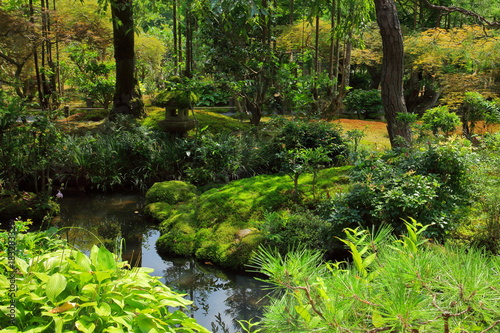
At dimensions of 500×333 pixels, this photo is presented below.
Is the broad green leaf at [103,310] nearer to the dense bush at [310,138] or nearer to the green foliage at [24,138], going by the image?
the green foliage at [24,138]

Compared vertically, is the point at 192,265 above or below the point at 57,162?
below

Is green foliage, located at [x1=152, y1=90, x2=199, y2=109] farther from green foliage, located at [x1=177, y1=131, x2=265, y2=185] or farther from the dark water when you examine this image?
the dark water

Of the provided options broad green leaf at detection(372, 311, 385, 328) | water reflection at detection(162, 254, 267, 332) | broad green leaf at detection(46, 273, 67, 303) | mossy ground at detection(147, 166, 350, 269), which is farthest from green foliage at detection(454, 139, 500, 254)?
broad green leaf at detection(46, 273, 67, 303)

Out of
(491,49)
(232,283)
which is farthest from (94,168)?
(491,49)

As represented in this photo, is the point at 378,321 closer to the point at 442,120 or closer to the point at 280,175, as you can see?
the point at 280,175

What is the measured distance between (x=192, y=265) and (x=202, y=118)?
17.0 feet

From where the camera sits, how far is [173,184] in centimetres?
639

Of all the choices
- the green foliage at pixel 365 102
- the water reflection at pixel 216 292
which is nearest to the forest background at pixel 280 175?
the water reflection at pixel 216 292

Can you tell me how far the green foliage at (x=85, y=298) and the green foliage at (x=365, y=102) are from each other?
1403cm

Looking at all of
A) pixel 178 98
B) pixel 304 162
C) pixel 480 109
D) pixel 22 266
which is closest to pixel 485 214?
pixel 304 162

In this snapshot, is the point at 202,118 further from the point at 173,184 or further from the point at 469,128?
the point at 469,128

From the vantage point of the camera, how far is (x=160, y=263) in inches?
182

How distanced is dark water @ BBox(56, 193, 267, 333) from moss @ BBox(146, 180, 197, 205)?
330mm

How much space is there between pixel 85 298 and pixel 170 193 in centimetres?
455
